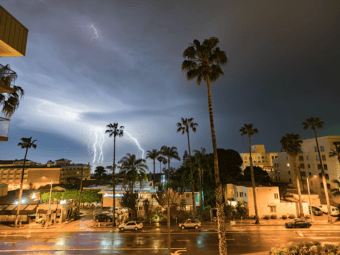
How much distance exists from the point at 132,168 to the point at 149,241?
14632 mm

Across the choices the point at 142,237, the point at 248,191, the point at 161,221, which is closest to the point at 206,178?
the point at 248,191

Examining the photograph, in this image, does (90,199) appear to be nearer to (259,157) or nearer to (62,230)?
(62,230)

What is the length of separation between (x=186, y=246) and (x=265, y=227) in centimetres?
1654

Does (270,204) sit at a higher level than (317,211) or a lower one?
higher

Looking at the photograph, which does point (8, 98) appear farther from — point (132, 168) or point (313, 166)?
point (313, 166)

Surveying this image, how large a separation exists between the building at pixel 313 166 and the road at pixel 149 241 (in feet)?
97.4

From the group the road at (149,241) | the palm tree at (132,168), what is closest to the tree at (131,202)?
the palm tree at (132,168)

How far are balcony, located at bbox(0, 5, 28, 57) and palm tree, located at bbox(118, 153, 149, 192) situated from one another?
90.3ft

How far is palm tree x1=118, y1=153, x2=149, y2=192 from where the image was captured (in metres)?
35.7

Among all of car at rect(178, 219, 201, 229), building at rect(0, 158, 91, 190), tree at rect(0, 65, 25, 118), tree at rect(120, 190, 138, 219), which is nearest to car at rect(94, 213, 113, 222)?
tree at rect(120, 190, 138, 219)

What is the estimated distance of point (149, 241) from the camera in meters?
23.6

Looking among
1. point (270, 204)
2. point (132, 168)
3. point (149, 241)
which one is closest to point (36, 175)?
point (132, 168)

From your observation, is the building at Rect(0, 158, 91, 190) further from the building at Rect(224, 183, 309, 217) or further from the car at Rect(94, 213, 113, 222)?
the building at Rect(224, 183, 309, 217)

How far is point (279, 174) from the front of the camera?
7088cm
